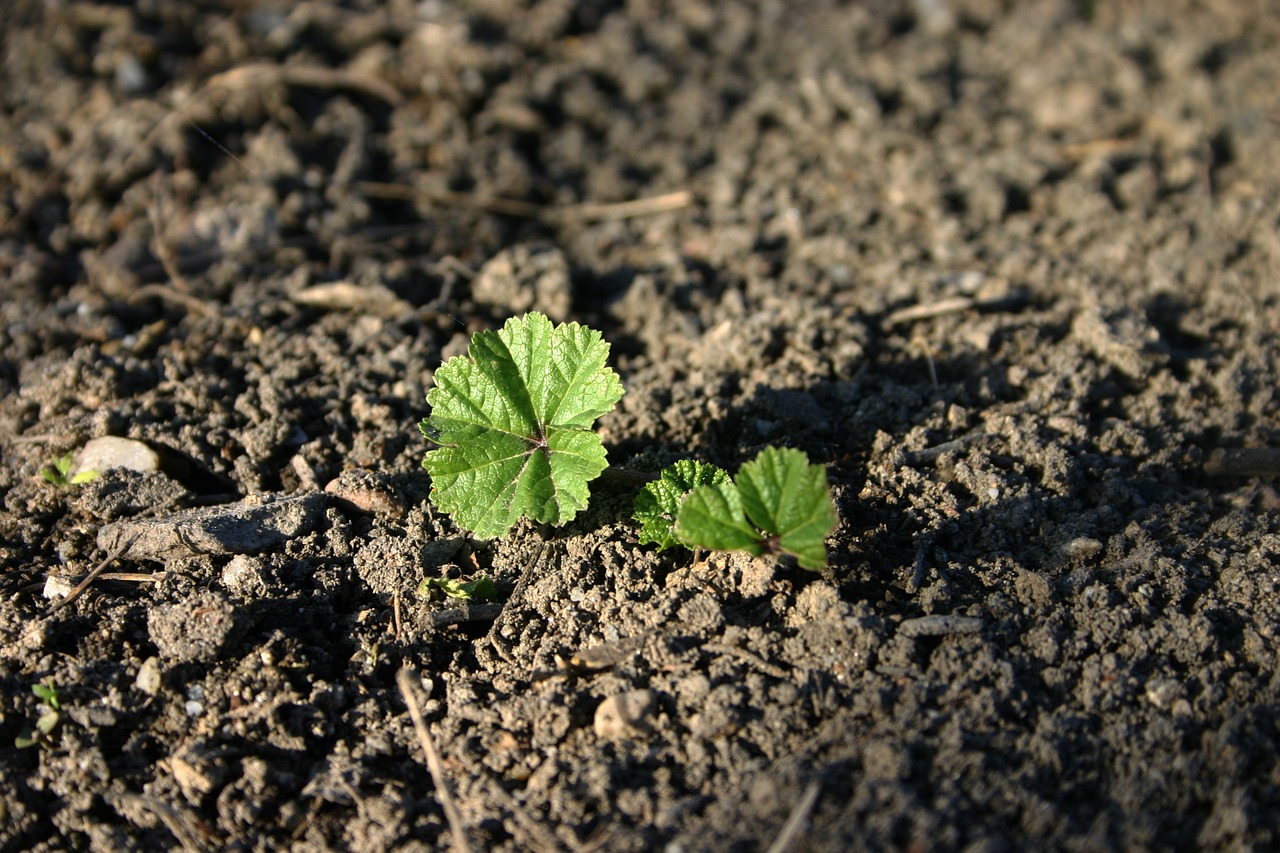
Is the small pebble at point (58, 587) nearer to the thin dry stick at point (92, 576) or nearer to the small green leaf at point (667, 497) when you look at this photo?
the thin dry stick at point (92, 576)

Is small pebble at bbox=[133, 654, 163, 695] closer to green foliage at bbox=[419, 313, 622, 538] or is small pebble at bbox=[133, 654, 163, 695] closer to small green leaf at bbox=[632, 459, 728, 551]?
green foliage at bbox=[419, 313, 622, 538]

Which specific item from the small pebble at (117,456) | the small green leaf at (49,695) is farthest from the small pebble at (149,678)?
the small pebble at (117,456)

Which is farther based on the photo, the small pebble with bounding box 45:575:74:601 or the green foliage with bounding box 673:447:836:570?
the small pebble with bounding box 45:575:74:601

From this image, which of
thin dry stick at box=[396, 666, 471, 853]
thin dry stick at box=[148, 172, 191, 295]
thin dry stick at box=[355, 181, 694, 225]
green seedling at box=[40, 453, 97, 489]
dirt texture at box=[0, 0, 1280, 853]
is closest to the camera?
thin dry stick at box=[396, 666, 471, 853]

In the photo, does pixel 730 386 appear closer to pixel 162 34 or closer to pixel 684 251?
pixel 684 251

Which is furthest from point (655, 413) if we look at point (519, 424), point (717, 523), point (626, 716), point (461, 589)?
point (626, 716)

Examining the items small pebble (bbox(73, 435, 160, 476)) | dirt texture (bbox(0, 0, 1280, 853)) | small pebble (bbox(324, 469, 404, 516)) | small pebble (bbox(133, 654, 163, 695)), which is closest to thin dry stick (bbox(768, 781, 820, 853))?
dirt texture (bbox(0, 0, 1280, 853))

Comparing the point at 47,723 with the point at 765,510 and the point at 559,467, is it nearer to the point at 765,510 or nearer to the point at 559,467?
the point at 559,467
